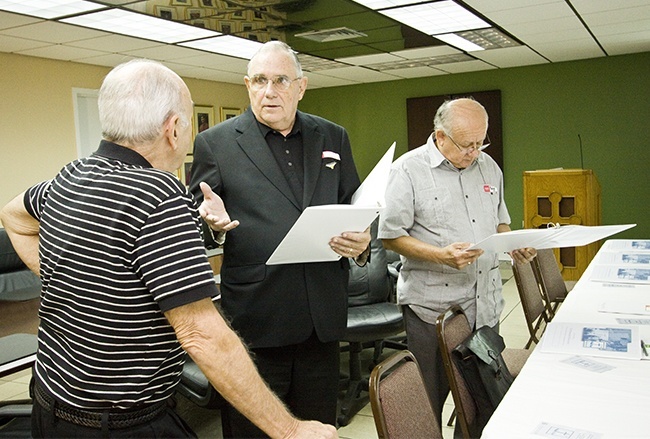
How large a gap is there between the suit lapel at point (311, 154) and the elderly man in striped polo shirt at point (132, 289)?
69 cm

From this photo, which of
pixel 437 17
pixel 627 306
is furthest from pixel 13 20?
pixel 627 306

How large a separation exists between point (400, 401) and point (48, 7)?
4.42 metres

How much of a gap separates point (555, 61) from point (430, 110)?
195cm

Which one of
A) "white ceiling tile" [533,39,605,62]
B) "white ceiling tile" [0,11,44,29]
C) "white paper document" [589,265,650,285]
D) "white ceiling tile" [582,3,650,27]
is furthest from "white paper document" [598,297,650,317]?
"white ceiling tile" [533,39,605,62]

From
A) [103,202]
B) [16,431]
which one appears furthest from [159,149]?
[16,431]

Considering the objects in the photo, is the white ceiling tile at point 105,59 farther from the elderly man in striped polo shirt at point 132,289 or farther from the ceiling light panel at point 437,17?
the elderly man in striped polo shirt at point 132,289

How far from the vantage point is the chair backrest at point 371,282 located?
4.13 m

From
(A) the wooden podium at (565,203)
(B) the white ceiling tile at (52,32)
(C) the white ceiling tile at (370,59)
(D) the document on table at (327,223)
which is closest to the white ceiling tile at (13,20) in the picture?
(B) the white ceiling tile at (52,32)

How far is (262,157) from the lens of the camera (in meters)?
1.99

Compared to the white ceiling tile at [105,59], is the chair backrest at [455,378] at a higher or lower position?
lower

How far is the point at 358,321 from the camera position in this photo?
372 centimetres

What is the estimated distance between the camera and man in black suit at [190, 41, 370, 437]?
6.41 feet

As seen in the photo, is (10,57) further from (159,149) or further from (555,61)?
(555,61)

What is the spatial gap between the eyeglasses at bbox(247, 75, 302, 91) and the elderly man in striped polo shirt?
669mm
